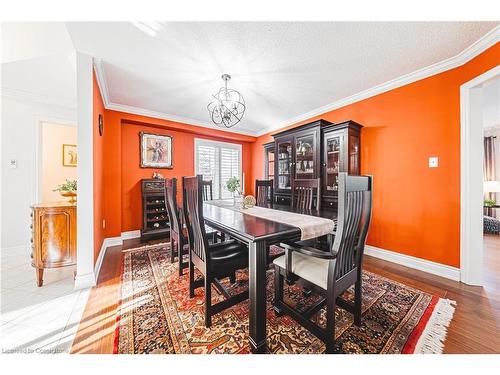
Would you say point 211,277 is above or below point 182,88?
below

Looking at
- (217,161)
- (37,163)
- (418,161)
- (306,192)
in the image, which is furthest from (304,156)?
(37,163)

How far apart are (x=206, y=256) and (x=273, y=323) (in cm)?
70

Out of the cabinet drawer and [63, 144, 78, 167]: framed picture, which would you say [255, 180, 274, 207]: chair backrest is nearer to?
the cabinet drawer

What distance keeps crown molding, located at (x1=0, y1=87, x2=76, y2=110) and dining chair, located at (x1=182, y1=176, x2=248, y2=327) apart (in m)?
3.17

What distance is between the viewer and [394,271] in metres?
2.27

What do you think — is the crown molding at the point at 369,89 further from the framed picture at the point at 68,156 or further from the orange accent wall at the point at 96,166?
the framed picture at the point at 68,156

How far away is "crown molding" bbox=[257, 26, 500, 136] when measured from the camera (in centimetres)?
172

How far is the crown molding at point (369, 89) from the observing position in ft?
5.87

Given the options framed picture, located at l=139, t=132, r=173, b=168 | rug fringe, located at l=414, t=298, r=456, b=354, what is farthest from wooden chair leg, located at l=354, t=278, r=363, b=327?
framed picture, located at l=139, t=132, r=173, b=168

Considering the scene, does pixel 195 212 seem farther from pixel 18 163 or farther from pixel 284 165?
pixel 18 163
